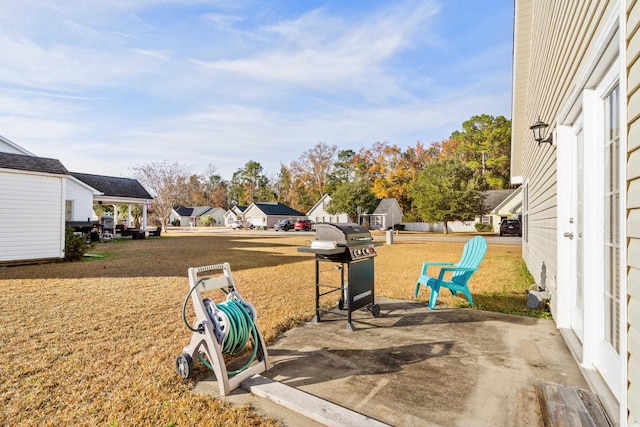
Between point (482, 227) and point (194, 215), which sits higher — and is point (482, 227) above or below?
below

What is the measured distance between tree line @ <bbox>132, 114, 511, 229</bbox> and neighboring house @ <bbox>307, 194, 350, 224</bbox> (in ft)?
10.8

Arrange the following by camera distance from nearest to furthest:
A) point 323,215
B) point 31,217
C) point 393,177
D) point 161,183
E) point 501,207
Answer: point 31,217 < point 501,207 < point 161,183 < point 393,177 < point 323,215

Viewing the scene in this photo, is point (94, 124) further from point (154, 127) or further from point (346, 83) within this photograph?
point (346, 83)

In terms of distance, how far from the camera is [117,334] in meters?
3.78

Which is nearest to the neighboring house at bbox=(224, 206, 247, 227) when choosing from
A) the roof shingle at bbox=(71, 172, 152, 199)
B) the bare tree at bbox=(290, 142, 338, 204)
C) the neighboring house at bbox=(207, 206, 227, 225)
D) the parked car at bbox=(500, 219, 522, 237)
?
the neighboring house at bbox=(207, 206, 227, 225)

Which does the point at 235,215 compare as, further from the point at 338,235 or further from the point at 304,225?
the point at 338,235

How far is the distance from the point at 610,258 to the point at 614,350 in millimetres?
604

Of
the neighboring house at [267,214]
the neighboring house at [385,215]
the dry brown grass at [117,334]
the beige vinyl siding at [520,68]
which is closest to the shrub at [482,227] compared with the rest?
the neighboring house at [385,215]

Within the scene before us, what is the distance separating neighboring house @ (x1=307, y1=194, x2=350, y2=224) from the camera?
39812 millimetres

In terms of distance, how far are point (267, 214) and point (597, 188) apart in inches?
1666

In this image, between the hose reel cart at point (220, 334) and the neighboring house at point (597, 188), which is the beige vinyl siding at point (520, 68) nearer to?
the neighboring house at point (597, 188)

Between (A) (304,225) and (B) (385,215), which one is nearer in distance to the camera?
(A) (304,225)

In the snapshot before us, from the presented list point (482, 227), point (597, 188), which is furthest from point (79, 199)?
point (482, 227)

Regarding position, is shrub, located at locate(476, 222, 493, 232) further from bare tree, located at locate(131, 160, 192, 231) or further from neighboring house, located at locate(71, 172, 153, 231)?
bare tree, located at locate(131, 160, 192, 231)
